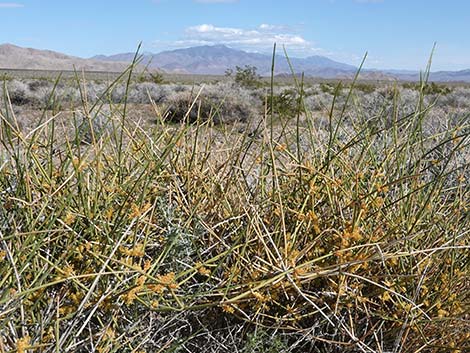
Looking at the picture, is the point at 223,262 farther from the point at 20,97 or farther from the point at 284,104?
the point at 20,97

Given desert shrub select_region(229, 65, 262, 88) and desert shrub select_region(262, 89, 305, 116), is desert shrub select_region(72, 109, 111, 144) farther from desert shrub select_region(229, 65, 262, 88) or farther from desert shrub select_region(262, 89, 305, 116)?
desert shrub select_region(229, 65, 262, 88)

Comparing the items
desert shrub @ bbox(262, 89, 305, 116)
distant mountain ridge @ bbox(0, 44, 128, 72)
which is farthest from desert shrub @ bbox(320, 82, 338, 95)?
distant mountain ridge @ bbox(0, 44, 128, 72)

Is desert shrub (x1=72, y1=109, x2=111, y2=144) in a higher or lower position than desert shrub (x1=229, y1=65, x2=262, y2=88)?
higher

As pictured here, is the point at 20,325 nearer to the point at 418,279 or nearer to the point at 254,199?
the point at 254,199

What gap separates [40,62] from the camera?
11394cm

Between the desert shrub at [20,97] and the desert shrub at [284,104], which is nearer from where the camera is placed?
the desert shrub at [284,104]

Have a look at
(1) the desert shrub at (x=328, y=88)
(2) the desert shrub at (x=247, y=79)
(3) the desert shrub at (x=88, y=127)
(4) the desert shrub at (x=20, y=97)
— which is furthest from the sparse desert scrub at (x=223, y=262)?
(2) the desert shrub at (x=247, y=79)

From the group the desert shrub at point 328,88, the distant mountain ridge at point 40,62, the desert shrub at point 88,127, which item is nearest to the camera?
the desert shrub at point 88,127

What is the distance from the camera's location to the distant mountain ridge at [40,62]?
10912 centimetres

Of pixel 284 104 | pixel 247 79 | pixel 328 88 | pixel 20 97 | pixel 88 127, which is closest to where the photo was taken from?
pixel 88 127

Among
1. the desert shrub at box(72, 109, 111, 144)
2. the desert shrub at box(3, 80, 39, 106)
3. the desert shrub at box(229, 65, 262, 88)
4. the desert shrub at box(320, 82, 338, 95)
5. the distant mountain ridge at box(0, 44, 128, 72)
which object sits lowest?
the distant mountain ridge at box(0, 44, 128, 72)

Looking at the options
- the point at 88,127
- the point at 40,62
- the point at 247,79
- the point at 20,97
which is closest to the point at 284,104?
the point at 88,127

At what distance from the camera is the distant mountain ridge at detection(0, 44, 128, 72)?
109125mm

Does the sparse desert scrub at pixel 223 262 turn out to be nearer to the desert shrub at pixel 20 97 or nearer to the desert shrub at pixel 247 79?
the desert shrub at pixel 20 97
